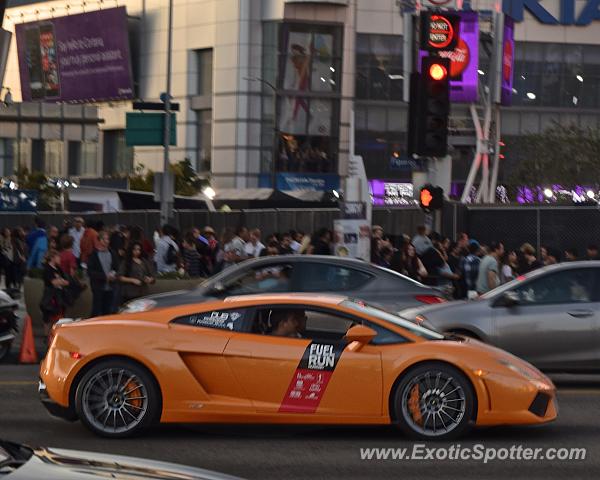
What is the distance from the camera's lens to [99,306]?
20.8 m

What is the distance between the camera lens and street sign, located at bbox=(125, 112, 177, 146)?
34312mm

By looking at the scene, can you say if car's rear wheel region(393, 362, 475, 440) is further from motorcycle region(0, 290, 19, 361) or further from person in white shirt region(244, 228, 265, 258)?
person in white shirt region(244, 228, 265, 258)

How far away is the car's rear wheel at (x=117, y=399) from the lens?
1117 centimetres

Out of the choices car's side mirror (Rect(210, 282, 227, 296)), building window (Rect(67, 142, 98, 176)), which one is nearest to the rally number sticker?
car's side mirror (Rect(210, 282, 227, 296))

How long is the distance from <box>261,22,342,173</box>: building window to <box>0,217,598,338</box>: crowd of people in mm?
Answer: 39650

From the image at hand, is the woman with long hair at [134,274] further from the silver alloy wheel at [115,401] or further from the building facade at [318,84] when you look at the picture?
the building facade at [318,84]

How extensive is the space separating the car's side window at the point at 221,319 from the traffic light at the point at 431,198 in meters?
10.4

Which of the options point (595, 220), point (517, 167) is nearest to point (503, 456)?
point (595, 220)

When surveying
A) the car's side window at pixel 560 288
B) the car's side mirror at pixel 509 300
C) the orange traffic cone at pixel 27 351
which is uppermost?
the car's side window at pixel 560 288

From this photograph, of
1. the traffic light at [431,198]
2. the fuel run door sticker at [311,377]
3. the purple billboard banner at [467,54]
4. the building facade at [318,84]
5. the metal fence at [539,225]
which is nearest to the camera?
the fuel run door sticker at [311,377]

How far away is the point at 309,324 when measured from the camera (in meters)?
11.4

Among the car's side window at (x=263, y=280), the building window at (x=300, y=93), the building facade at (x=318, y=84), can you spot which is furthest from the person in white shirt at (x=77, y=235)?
the building window at (x=300, y=93)

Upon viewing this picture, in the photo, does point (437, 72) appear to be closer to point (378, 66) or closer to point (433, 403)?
point (433, 403)

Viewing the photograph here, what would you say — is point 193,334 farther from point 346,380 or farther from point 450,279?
point 450,279
